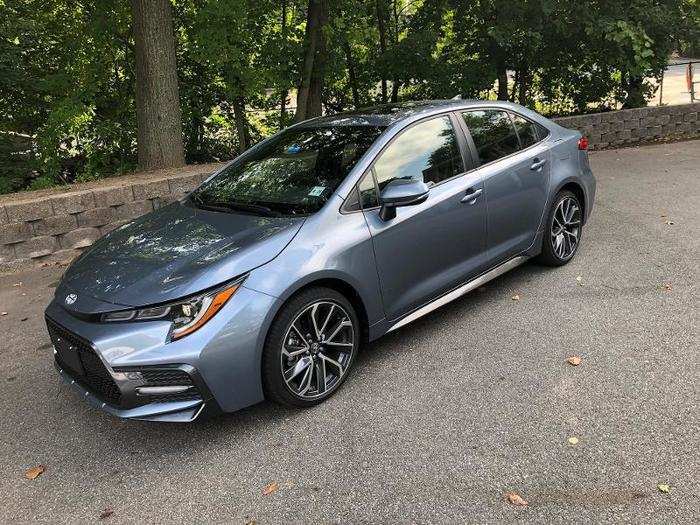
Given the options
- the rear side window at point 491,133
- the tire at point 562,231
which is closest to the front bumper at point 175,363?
the rear side window at point 491,133

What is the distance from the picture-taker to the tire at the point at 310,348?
10.2ft

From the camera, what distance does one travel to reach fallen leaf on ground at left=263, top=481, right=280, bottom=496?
2.73 m

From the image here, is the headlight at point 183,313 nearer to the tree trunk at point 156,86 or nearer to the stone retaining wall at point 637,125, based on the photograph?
the tree trunk at point 156,86

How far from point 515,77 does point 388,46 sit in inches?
106

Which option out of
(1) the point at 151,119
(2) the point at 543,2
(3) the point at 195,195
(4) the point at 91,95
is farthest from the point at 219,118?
(3) the point at 195,195

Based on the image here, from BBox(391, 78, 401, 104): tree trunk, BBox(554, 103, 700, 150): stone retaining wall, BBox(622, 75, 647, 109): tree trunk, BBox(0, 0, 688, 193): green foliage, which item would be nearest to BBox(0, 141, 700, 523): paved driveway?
BBox(0, 0, 688, 193): green foliage

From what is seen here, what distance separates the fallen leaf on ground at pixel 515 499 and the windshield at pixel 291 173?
6.04ft

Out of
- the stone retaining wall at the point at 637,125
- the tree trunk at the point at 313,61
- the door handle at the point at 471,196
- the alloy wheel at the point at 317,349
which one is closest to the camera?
the alloy wheel at the point at 317,349

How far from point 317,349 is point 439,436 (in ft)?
2.67

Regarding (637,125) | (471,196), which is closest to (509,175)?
(471,196)

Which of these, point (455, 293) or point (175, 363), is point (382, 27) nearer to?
point (455, 293)

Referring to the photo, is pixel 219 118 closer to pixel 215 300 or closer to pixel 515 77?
pixel 515 77

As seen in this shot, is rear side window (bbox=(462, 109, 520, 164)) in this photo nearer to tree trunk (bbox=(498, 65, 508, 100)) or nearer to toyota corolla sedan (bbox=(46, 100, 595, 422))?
toyota corolla sedan (bbox=(46, 100, 595, 422))

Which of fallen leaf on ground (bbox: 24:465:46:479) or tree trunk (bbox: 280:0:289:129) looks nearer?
fallen leaf on ground (bbox: 24:465:46:479)
